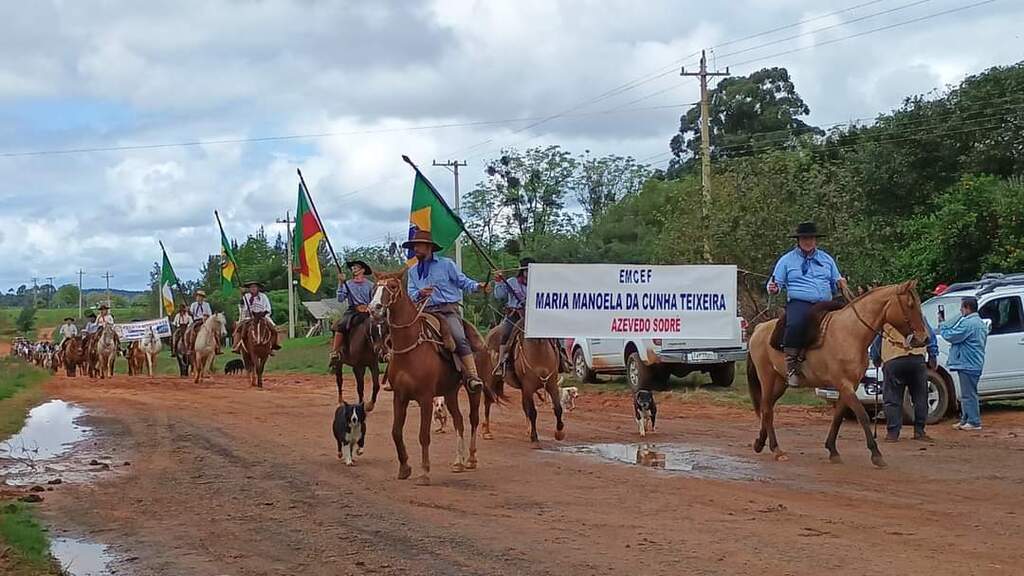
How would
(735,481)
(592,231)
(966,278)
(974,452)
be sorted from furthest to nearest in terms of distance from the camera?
(592,231) < (966,278) < (974,452) < (735,481)

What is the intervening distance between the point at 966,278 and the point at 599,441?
15887 millimetres

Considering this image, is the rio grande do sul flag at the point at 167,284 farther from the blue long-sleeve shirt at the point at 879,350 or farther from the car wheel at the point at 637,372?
the blue long-sleeve shirt at the point at 879,350

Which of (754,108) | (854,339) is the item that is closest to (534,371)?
(854,339)

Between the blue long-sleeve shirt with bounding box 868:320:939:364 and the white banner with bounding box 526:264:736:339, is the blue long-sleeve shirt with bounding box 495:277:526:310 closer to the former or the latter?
the white banner with bounding box 526:264:736:339

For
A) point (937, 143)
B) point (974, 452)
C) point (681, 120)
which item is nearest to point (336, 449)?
point (974, 452)

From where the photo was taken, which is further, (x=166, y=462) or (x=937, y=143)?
(x=937, y=143)

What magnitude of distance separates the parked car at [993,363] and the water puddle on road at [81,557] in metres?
11.5

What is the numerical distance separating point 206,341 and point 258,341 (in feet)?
14.1

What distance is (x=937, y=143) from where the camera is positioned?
3456cm

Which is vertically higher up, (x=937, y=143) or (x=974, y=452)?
(x=937, y=143)

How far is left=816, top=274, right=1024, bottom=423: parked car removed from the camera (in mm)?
17156

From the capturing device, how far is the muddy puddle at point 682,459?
12.1 metres

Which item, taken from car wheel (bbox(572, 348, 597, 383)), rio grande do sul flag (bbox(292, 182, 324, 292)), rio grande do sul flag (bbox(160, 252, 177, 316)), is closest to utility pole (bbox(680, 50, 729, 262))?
car wheel (bbox(572, 348, 597, 383))

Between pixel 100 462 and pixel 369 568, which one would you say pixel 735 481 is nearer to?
pixel 369 568
